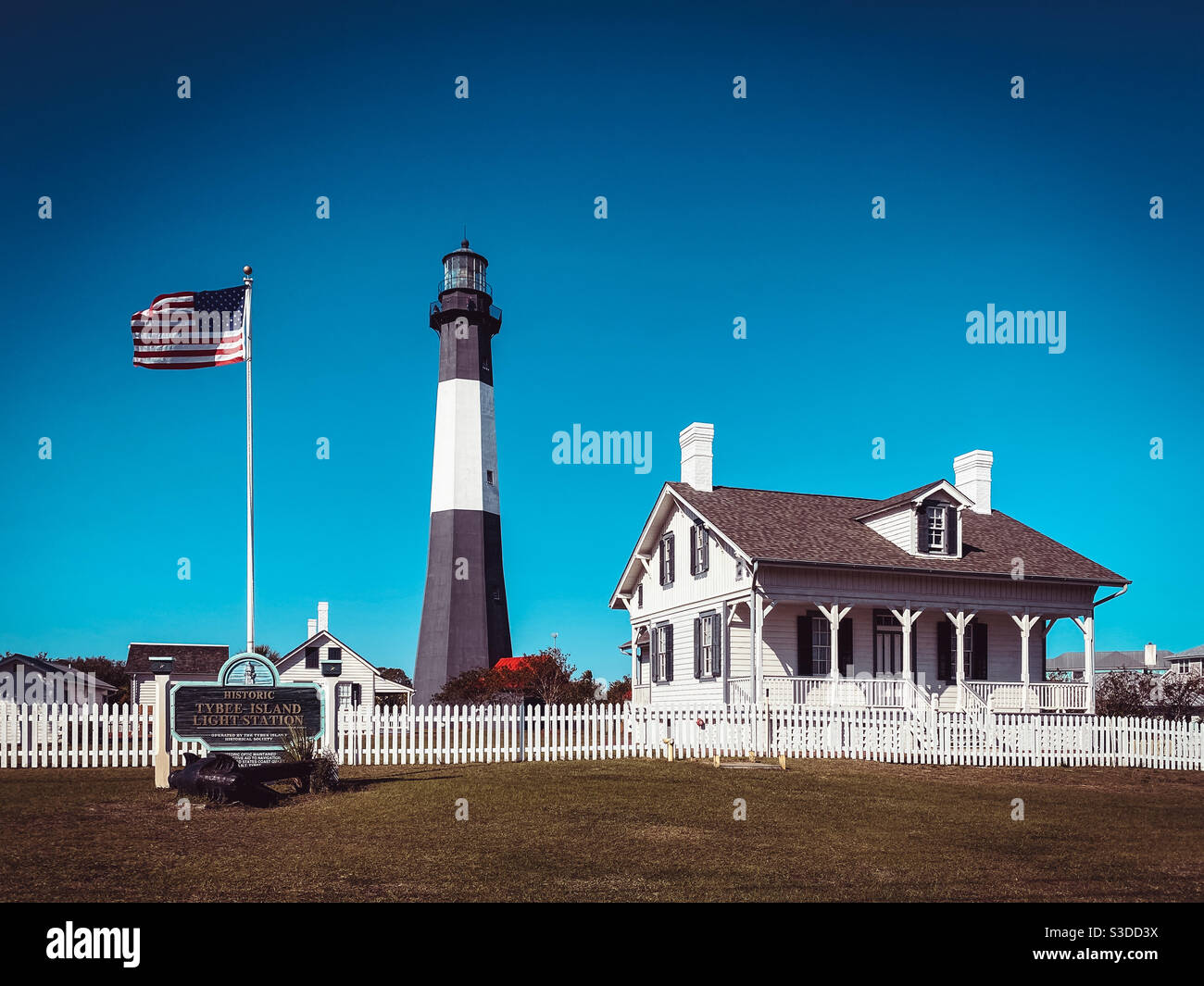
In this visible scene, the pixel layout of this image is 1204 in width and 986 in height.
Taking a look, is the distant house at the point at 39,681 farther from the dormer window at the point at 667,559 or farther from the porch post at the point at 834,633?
the porch post at the point at 834,633

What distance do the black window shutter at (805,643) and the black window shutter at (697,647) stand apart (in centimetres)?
300

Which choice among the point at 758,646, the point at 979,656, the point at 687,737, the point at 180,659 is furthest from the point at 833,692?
the point at 180,659

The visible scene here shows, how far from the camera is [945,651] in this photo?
27938 mm

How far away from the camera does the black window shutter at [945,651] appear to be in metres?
27.9

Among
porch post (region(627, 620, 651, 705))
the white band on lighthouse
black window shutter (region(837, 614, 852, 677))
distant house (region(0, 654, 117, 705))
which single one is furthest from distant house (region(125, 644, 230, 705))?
black window shutter (region(837, 614, 852, 677))

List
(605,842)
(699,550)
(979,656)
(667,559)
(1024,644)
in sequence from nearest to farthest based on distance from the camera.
Answer: (605,842)
(1024,644)
(979,656)
(699,550)
(667,559)

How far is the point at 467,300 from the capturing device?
46219mm

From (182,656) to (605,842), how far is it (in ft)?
158

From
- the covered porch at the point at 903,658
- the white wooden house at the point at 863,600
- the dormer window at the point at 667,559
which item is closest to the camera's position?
the covered porch at the point at 903,658

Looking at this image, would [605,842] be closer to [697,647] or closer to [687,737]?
[687,737]

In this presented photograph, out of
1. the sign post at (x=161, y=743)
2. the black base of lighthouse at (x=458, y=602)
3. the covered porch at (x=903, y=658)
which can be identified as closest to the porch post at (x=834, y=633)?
the covered porch at (x=903, y=658)

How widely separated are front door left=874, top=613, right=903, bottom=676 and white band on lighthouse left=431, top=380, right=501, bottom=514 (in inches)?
837
